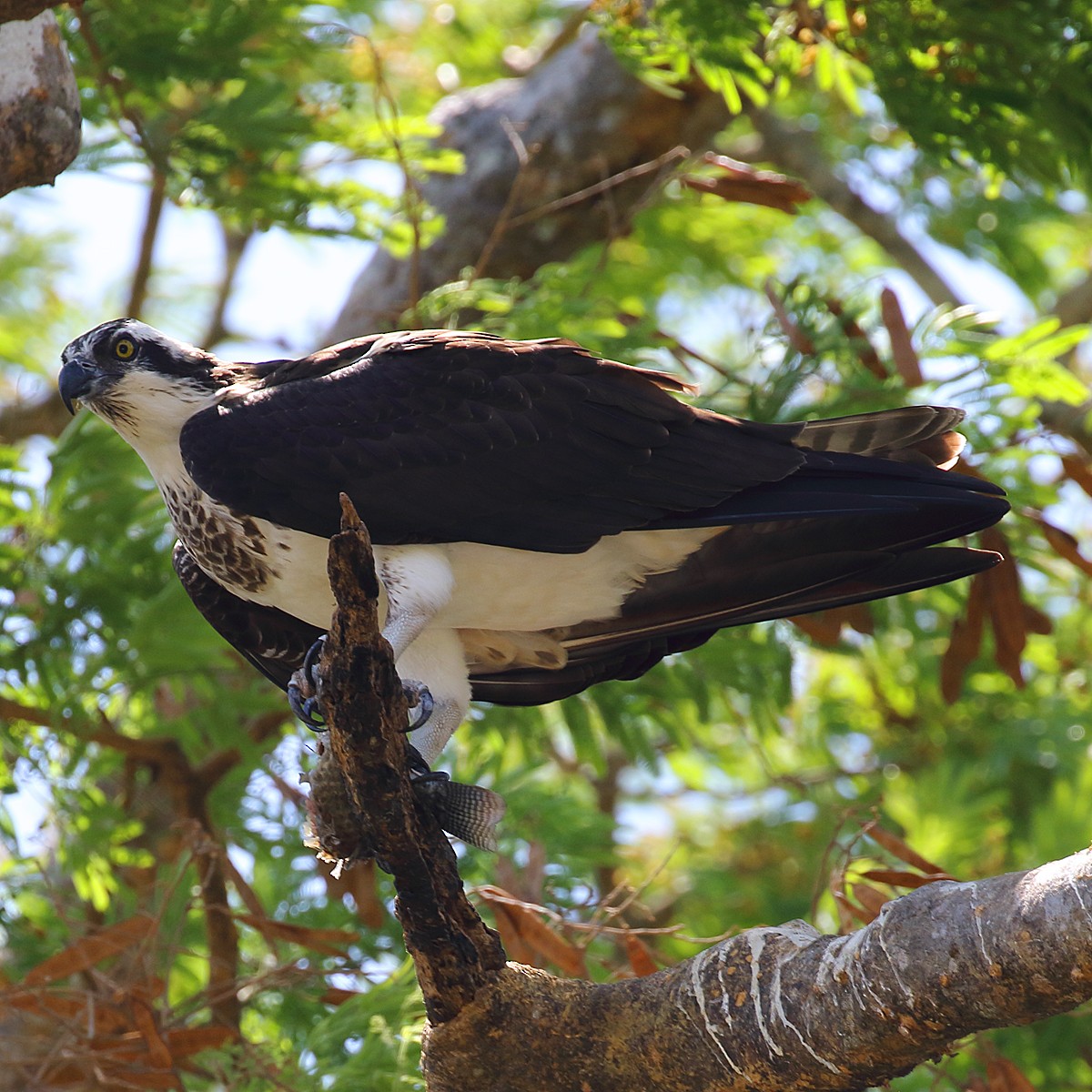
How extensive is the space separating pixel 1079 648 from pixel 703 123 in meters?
3.55

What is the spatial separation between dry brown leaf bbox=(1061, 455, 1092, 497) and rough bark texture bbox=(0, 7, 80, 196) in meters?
3.69

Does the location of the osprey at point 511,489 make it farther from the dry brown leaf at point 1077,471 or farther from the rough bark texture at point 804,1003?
the dry brown leaf at point 1077,471

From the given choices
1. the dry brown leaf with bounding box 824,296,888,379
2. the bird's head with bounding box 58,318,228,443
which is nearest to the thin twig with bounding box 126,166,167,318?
the bird's head with bounding box 58,318,228,443

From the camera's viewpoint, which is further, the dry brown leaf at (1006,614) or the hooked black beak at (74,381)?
the dry brown leaf at (1006,614)

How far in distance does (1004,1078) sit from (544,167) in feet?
Result: 15.9

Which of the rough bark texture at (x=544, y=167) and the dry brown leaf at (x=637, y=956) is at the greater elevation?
the rough bark texture at (x=544, y=167)

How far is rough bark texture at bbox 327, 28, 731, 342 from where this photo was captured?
7086mm

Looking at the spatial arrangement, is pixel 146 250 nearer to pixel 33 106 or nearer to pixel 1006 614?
pixel 33 106

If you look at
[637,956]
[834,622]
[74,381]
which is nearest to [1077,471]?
[834,622]

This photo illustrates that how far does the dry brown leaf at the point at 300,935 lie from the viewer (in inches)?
180

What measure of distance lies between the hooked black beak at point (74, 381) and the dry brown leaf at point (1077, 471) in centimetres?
351

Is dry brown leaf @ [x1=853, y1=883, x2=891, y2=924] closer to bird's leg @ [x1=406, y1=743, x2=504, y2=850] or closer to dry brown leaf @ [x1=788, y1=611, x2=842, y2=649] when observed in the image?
bird's leg @ [x1=406, y1=743, x2=504, y2=850]

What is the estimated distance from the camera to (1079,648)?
25.2 ft

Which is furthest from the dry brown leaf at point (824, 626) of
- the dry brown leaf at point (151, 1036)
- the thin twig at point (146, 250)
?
the thin twig at point (146, 250)
